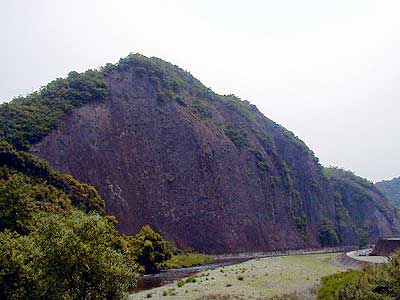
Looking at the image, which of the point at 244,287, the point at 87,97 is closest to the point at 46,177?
the point at 87,97

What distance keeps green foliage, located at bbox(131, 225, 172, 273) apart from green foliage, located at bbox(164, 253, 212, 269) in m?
→ 4.31

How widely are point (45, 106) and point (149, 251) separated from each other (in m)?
51.2

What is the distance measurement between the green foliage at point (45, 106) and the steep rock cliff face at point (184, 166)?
1638 millimetres

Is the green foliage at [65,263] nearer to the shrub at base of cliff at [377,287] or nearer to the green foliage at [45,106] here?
the shrub at base of cliff at [377,287]

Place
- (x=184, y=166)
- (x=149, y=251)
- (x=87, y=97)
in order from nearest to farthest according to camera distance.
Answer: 1. (x=149, y=251)
2. (x=87, y=97)
3. (x=184, y=166)

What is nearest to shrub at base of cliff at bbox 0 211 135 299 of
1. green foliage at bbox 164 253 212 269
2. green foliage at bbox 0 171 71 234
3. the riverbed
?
the riverbed

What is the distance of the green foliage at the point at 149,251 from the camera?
3115 inches

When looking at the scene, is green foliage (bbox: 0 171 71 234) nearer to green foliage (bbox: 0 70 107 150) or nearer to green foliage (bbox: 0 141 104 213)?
green foliage (bbox: 0 141 104 213)

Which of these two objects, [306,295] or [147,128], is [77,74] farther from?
[306,295]

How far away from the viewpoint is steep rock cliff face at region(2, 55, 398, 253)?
112m

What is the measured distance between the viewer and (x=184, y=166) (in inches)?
5108

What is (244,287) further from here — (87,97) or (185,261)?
(87,97)

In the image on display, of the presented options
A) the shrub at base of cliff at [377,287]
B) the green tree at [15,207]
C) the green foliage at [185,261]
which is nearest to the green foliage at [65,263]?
the shrub at base of cliff at [377,287]

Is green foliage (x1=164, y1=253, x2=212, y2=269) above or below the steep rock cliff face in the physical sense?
below
